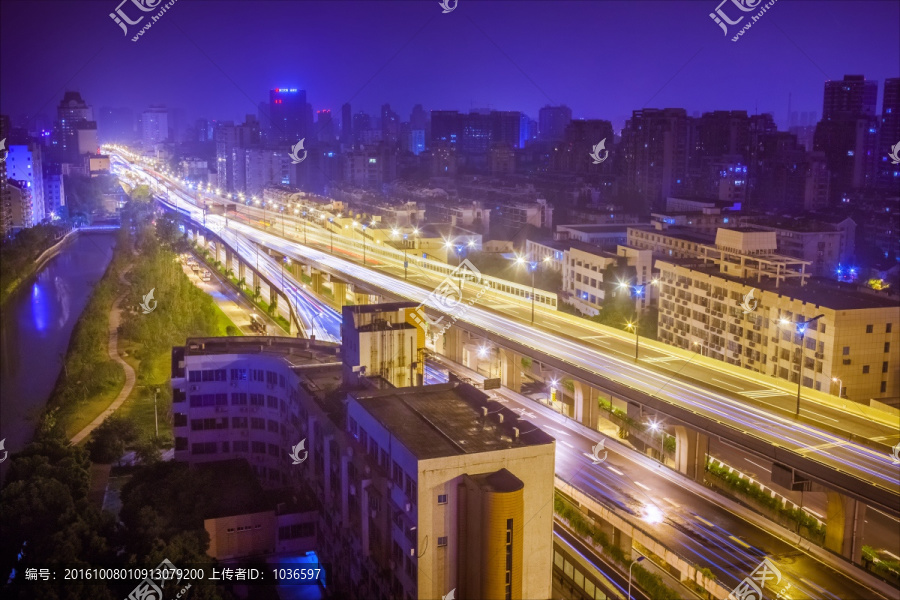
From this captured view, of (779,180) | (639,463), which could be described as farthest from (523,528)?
(779,180)

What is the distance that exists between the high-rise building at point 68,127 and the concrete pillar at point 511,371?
3229 cm

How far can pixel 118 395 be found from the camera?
10367mm

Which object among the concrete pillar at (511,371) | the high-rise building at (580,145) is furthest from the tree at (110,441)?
the high-rise building at (580,145)

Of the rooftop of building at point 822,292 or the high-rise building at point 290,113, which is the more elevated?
the high-rise building at point 290,113

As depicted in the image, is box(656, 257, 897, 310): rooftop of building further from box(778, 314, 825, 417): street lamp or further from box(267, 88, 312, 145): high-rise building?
box(267, 88, 312, 145): high-rise building

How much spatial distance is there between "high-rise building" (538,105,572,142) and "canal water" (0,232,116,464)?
62.1 feet

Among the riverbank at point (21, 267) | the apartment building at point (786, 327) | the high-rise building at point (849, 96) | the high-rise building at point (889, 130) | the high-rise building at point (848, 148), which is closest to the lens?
the apartment building at point (786, 327)

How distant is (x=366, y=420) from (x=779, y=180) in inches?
795

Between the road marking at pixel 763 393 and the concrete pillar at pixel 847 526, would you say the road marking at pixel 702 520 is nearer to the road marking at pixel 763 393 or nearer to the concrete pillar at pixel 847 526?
the concrete pillar at pixel 847 526

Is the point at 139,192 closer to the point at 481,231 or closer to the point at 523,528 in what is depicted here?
the point at 481,231

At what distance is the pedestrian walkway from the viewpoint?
914 cm

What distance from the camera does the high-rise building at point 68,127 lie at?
37.2 metres

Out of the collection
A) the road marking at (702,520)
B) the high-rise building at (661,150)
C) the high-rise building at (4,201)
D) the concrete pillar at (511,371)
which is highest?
the high-rise building at (661,150)

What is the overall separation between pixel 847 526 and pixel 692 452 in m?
1.67
